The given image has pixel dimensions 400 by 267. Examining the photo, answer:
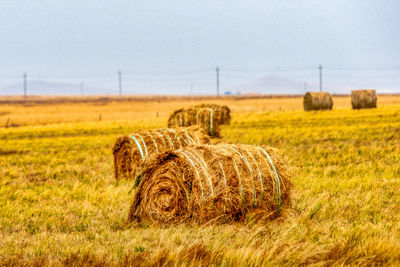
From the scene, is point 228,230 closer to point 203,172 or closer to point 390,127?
point 203,172

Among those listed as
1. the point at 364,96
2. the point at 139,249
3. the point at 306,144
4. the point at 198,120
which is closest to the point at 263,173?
the point at 139,249

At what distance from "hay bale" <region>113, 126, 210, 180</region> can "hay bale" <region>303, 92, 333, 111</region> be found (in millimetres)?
29574

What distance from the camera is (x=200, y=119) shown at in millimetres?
24422

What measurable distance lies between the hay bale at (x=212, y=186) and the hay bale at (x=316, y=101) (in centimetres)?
3411

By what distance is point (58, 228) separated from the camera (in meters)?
7.38

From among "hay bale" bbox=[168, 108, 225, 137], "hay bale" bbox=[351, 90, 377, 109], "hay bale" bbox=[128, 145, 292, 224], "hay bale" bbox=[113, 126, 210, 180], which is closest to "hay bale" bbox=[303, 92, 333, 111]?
"hay bale" bbox=[351, 90, 377, 109]

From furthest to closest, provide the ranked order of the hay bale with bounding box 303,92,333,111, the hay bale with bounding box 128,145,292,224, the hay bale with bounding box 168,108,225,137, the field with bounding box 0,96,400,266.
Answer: the hay bale with bounding box 303,92,333,111 → the hay bale with bounding box 168,108,225,137 → the hay bale with bounding box 128,145,292,224 → the field with bounding box 0,96,400,266

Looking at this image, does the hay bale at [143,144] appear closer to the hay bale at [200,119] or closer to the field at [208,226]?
the field at [208,226]

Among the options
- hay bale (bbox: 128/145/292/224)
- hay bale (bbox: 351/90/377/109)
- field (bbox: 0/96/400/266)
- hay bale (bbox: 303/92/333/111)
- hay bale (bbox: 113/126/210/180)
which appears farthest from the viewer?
hay bale (bbox: 303/92/333/111)

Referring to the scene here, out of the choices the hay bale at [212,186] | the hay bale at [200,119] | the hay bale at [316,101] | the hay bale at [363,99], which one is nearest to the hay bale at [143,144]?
the hay bale at [212,186]

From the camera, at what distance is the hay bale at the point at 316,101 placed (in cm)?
4081

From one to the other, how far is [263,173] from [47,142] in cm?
1853

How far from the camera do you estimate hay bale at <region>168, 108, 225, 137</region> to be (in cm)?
2412

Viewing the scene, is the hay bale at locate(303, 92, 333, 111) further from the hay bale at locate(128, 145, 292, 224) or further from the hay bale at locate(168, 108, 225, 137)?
the hay bale at locate(128, 145, 292, 224)
